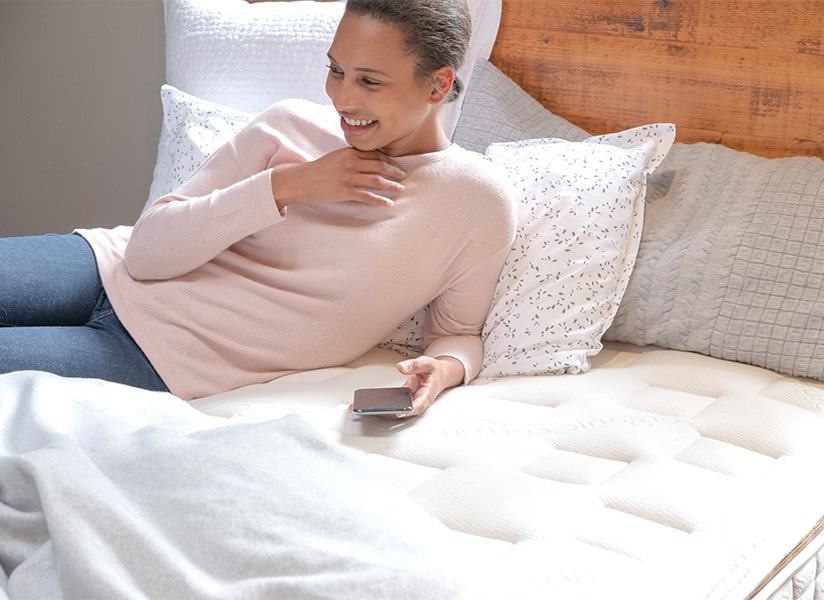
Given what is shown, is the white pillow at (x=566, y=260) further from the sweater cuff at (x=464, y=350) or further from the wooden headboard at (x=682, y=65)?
the wooden headboard at (x=682, y=65)

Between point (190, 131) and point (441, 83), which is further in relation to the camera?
point (190, 131)

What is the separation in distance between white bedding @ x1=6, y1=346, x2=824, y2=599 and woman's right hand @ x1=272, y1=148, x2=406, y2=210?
0.92 feet

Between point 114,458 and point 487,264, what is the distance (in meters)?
0.73

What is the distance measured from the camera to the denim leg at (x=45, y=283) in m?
1.60

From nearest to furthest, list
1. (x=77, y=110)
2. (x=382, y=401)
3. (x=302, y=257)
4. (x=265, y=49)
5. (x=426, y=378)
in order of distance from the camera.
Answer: (x=382, y=401), (x=426, y=378), (x=302, y=257), (x=265, y=49), (x=77, y=110)

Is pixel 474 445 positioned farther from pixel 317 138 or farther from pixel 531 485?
pixel 317 138

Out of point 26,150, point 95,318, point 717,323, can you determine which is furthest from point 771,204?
point 26,150

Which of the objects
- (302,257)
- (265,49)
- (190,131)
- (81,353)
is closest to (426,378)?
(302,257)

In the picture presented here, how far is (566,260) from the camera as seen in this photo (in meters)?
1.67

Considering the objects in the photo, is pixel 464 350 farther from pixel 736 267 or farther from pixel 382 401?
pixel 736 267

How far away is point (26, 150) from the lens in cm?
292

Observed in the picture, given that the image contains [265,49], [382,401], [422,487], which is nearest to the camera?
[422,487]

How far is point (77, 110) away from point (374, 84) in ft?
5.40

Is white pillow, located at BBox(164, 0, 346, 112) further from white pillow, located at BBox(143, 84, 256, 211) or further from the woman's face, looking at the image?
the woman's face
